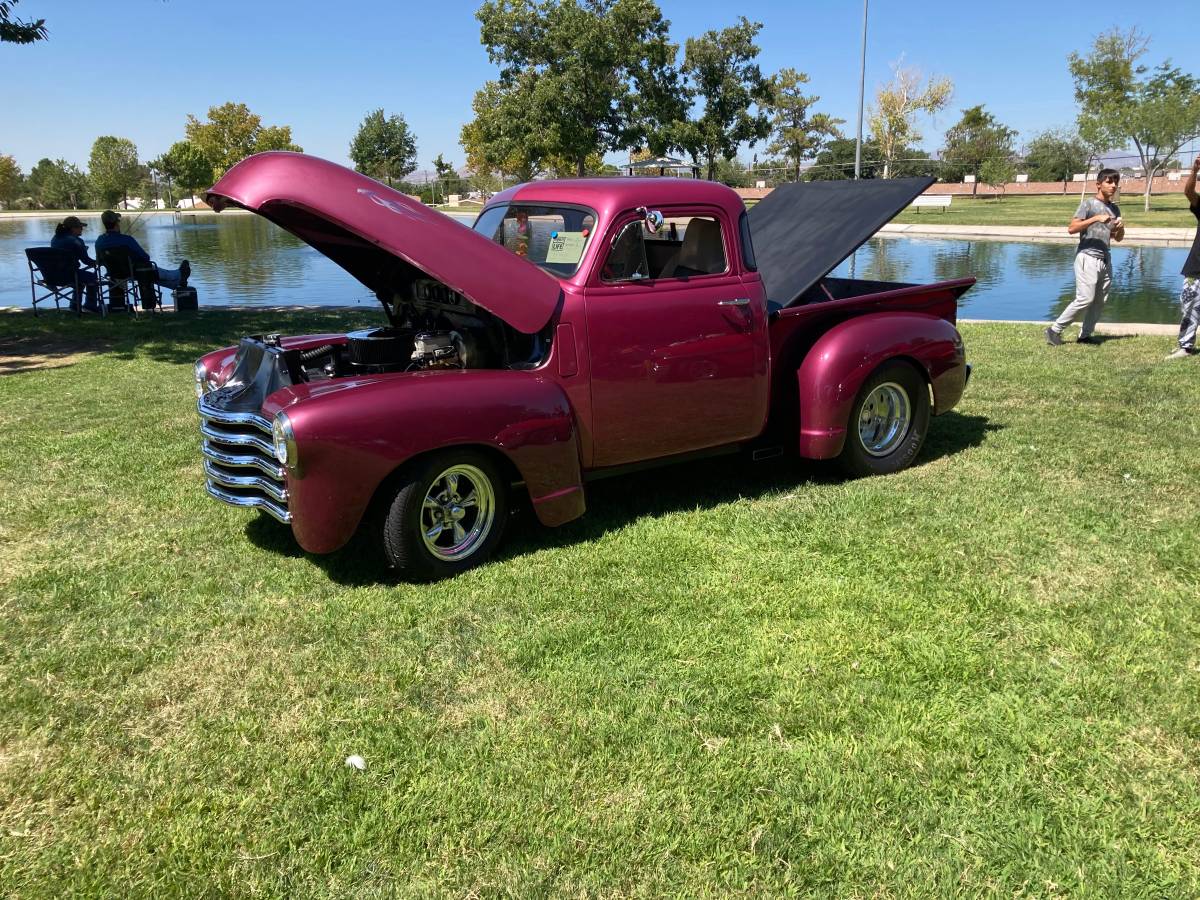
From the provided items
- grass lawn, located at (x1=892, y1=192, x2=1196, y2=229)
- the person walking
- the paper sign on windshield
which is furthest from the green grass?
the paper sign on windshield

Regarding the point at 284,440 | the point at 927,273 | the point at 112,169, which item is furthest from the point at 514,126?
the point at 112,169

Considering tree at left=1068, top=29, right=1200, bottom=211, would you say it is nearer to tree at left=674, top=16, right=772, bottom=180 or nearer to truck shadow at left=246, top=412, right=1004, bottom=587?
tree at left=674, top=16, right=772, bottom=180

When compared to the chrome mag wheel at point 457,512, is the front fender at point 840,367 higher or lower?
higher

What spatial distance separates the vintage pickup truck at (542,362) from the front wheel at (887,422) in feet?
0.05

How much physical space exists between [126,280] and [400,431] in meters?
10.6

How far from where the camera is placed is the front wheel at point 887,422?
5.54 m

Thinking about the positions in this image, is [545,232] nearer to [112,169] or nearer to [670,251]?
[670,251]

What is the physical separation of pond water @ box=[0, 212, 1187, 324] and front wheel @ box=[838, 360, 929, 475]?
7.33 metres

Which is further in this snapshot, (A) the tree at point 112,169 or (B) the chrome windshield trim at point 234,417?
(A) the tree at point 112,169

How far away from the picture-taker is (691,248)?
199 inches

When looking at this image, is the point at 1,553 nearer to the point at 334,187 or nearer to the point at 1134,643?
the point at 334,187

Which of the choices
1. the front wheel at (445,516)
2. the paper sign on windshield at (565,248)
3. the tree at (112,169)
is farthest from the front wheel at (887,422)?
the tree at (112,169)

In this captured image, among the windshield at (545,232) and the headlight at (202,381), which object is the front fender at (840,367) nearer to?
the windshield at (545,232)

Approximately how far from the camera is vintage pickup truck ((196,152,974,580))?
391 cm
